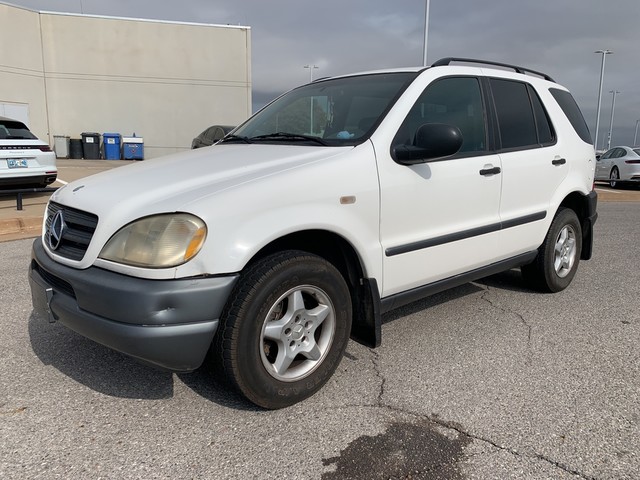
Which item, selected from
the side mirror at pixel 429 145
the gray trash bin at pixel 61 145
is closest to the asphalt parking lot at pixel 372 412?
the side mirror at pixel 429 145

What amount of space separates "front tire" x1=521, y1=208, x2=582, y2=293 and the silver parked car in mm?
14188

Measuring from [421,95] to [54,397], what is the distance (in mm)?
2737

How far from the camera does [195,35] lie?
903 inches

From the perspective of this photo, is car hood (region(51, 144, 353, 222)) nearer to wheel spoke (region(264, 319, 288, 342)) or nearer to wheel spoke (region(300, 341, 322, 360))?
wheel spoke (region(264, 319, 288, 342))

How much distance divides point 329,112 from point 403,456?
224cm

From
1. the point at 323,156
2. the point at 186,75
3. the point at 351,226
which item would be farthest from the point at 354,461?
the point at 186,75

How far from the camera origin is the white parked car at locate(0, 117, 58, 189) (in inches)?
330

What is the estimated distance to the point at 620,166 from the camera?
17125 mm

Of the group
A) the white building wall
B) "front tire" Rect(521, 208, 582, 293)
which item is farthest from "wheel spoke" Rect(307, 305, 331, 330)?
the white building wall

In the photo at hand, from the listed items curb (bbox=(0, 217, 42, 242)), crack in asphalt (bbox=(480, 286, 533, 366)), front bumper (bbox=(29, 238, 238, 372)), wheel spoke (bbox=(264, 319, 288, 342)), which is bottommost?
crack in asphalt (bbox=(480, 286, 533, 366))

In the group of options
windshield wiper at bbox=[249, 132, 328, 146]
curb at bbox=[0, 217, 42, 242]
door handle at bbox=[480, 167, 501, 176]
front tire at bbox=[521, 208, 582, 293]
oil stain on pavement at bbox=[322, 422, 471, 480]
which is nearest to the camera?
oil stain on pavement at bbox=[322, 422, 471, 480]

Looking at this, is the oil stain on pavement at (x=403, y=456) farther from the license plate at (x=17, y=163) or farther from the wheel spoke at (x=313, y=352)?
the license plate at (x=17, y=163)

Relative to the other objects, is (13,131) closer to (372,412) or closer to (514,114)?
(514,114)

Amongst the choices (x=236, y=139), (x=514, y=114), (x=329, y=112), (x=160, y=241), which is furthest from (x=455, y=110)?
(x=160, y=241)
